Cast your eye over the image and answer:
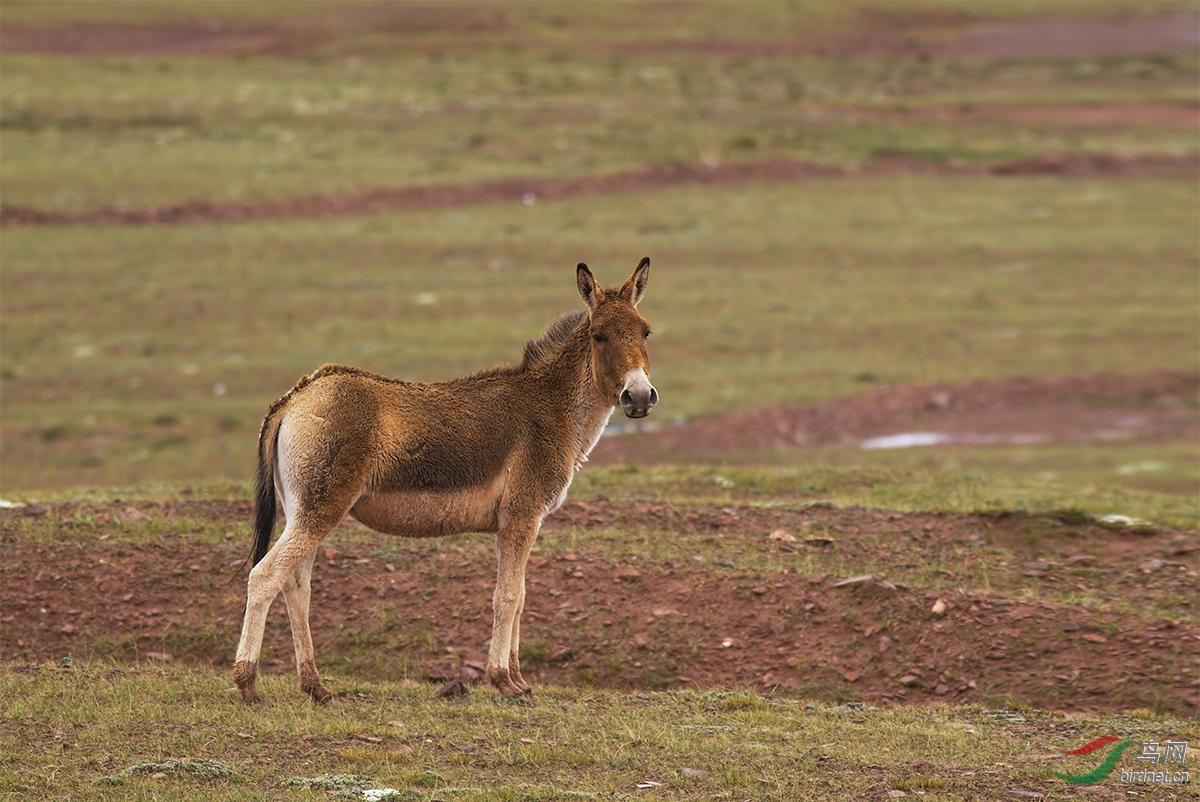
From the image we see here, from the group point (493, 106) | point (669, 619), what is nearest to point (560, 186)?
point (493, 106)

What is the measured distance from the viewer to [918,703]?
11.8 m

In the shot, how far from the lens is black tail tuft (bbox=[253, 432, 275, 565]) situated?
1022cm

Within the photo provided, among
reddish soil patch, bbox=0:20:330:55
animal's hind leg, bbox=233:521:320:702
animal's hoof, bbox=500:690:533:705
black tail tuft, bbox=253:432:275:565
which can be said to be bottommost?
animal's hoof, bbox=500:690:533:705

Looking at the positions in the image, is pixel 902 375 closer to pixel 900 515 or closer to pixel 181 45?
pixel 900 515

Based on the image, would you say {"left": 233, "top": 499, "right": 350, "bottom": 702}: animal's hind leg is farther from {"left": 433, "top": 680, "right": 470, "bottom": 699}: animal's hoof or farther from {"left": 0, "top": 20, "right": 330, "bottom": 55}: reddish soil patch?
{"left": 0, "top": 20, "right": 330, "bottom": 55}: reddish soil patch

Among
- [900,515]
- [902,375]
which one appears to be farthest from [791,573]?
[902,375]

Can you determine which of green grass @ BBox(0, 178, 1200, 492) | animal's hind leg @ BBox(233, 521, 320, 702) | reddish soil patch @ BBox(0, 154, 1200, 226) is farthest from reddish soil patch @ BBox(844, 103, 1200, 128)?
animal's hind leg @ BBox(233, 521, 320, 702)

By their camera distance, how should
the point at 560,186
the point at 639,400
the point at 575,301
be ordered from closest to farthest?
the point at 639,400
the point at 575,301
the point at 560,186

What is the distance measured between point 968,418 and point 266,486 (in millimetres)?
17253

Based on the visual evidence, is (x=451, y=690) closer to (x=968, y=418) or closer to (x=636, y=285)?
(x=636, y=285)

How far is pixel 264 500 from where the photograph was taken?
10.2 m

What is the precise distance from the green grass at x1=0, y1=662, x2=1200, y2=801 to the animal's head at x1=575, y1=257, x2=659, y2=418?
2.49 metres

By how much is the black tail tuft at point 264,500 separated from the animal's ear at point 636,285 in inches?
115

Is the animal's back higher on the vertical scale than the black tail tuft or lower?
higher
